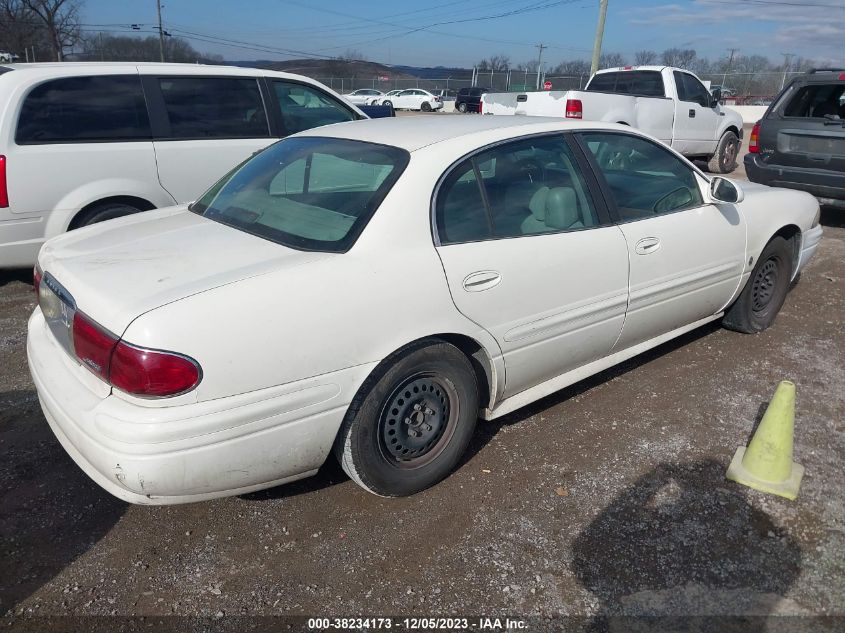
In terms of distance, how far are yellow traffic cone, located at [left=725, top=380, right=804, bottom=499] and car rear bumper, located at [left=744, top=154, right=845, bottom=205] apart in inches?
225

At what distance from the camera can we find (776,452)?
9.80 feet

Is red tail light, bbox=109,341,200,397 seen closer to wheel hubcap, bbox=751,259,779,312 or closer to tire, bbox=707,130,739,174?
wheel hubcap, bbox=751,259,779,312

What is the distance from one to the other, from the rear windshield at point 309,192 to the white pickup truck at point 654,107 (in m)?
7.23

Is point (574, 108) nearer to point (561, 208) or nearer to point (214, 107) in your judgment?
point (214, 107)

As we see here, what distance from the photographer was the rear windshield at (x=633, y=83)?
37.9 feet

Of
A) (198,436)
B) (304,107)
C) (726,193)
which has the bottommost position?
(198,436)

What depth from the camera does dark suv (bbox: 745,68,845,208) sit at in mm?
7504

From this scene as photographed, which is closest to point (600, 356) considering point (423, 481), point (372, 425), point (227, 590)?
point (423, 481)

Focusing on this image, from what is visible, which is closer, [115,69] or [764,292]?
[764,292]

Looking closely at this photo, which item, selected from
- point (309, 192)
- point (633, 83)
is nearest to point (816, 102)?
point (633, 83)

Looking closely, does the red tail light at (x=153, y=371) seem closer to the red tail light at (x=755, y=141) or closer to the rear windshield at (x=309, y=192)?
the rear windshield at (x=309, y=192)

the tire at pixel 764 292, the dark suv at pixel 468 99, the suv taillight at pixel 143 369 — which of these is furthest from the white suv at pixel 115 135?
the dark suv at pixel 468 99

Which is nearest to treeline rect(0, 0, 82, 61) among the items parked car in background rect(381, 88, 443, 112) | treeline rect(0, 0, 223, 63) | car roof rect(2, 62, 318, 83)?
treeline rect(0, 0, 223, 63)

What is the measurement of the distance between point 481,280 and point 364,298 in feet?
1.97
